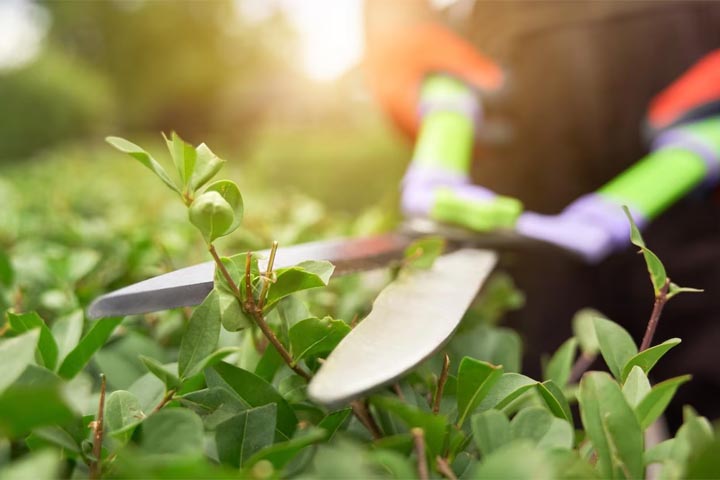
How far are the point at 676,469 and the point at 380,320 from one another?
0.26 metres

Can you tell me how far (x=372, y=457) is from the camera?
0.42 m

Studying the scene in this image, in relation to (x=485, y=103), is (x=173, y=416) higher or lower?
lower

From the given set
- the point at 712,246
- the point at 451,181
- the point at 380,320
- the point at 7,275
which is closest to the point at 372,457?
the point at 380,320

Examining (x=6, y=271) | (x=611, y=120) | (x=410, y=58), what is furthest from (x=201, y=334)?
(x=611, y=120)

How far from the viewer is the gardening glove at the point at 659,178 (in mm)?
1207

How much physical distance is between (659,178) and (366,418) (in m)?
0.99

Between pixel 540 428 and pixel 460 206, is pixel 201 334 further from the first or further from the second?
pixel 460 206

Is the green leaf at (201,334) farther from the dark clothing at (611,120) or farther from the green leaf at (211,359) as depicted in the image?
the dark clothing at (611,120)

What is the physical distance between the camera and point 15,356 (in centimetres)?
42

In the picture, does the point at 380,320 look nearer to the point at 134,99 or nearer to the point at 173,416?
the point at 173,416

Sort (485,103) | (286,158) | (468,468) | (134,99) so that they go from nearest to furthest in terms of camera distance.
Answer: (468,468) → (485,103) → (286,158) → (134,99)

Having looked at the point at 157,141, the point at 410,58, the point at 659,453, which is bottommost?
the point at 659,453

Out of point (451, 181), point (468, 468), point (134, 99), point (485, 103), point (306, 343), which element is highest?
point (134, 99)

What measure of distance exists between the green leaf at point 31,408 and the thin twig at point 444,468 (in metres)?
0.24
